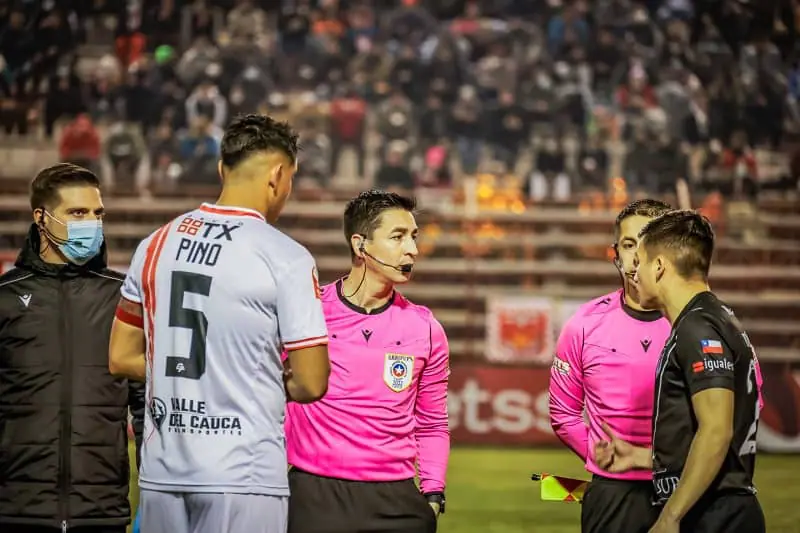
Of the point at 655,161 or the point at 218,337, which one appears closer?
the point at 218,337

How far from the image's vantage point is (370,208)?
4.86m

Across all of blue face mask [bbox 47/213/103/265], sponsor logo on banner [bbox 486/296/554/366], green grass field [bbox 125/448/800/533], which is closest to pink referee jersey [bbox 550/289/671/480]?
blue face mask [bbox 47/213/103/265]

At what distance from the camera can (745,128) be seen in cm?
1967

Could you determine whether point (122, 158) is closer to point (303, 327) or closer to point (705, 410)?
point (303, 327)

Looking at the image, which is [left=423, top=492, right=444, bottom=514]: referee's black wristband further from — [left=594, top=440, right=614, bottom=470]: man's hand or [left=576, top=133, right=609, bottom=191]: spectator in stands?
[left=576, top=133, right=609, bottom=191]: spectator in stands

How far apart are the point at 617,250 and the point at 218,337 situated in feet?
6.87

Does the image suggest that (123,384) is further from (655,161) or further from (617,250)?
(655,161)

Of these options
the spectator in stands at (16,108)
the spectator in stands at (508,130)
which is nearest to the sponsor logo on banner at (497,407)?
the spectator in stands at (508,130)

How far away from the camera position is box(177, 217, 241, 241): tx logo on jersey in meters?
3.59

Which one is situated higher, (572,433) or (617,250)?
(617,250)

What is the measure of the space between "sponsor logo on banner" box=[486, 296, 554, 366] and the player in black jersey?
12130 millimetres

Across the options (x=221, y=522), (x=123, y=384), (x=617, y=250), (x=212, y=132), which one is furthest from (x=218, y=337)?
(x=212, y=132)

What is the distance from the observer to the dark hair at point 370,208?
4.84m

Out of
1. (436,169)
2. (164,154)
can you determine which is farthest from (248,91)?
(436,169)
